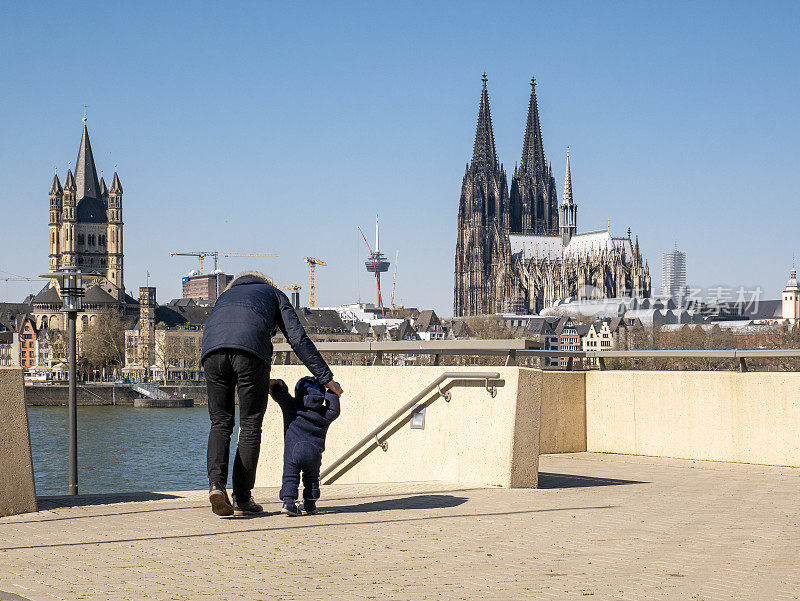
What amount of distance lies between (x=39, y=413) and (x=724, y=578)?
7727cm

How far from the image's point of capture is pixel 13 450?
638 centimetres

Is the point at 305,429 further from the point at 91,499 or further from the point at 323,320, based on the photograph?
the point at 323,320

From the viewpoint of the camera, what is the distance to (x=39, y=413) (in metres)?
77.2

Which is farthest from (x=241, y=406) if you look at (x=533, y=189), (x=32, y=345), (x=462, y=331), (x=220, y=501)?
(x=533, y=189)

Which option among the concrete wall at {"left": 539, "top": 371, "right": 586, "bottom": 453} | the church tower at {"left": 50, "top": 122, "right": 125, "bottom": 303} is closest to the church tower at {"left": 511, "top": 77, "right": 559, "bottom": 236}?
the church tower at {"left": 50, "top": 122, "right": 125, "bottom": 303}

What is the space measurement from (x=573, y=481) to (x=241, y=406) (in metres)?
3.11

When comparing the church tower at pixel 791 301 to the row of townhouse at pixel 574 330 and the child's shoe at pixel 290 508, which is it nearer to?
the row of townhouse at pixel 574 330

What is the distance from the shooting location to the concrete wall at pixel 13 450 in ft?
20.7

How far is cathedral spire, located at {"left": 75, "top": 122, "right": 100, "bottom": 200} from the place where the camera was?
17488cm

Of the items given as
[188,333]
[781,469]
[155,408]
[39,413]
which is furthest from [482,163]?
[781,469]

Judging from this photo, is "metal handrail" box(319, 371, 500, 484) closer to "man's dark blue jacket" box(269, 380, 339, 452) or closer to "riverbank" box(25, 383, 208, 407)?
"man's dark blue jacket" box(269, 380, 339, 452)

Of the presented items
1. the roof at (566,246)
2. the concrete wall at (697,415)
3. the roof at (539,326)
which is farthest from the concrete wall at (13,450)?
the roof at (566,246)

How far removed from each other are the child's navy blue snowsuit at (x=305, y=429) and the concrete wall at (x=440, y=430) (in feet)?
5.40

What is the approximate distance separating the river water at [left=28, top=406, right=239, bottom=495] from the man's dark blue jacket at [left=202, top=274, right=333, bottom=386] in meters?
20.3
